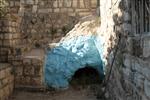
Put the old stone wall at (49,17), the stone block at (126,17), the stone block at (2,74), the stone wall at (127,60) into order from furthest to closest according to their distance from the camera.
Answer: the old stone wall at (49,17) < the stone block at (2,74) < the stone block at (126,17) < the stone wall at (127,60)

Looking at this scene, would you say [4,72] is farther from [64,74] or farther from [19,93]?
[64,74]

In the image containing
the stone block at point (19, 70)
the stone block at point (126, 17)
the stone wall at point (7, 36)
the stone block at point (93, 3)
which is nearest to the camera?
the stone block at point (126, 17)

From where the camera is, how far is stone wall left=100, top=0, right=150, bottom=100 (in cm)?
482

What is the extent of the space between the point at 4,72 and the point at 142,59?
13.2 feet

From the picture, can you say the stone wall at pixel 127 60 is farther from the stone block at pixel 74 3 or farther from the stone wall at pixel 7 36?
the stone block at pixel 74 3

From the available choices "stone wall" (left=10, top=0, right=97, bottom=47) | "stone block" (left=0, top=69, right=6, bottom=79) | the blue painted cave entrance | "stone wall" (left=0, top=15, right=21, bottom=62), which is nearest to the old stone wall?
"stone wall" (left=10, top=0, right=97, bottom=47)

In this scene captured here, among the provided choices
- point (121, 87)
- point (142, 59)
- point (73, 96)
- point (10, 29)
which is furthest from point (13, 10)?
point (142, 59)

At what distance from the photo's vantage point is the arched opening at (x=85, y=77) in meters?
9.33

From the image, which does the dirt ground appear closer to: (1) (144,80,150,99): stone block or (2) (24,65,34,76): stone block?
(2) (24,65,34,76): stone block

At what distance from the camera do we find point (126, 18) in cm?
592

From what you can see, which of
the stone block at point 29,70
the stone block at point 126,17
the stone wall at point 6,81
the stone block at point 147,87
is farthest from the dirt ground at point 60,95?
the stone block at point 147,87

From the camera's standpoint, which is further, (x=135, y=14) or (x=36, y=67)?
(x=36, y=67)

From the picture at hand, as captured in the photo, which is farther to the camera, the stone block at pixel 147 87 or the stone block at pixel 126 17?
the stone block at pixel 126 17

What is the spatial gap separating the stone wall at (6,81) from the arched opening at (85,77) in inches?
67.8
